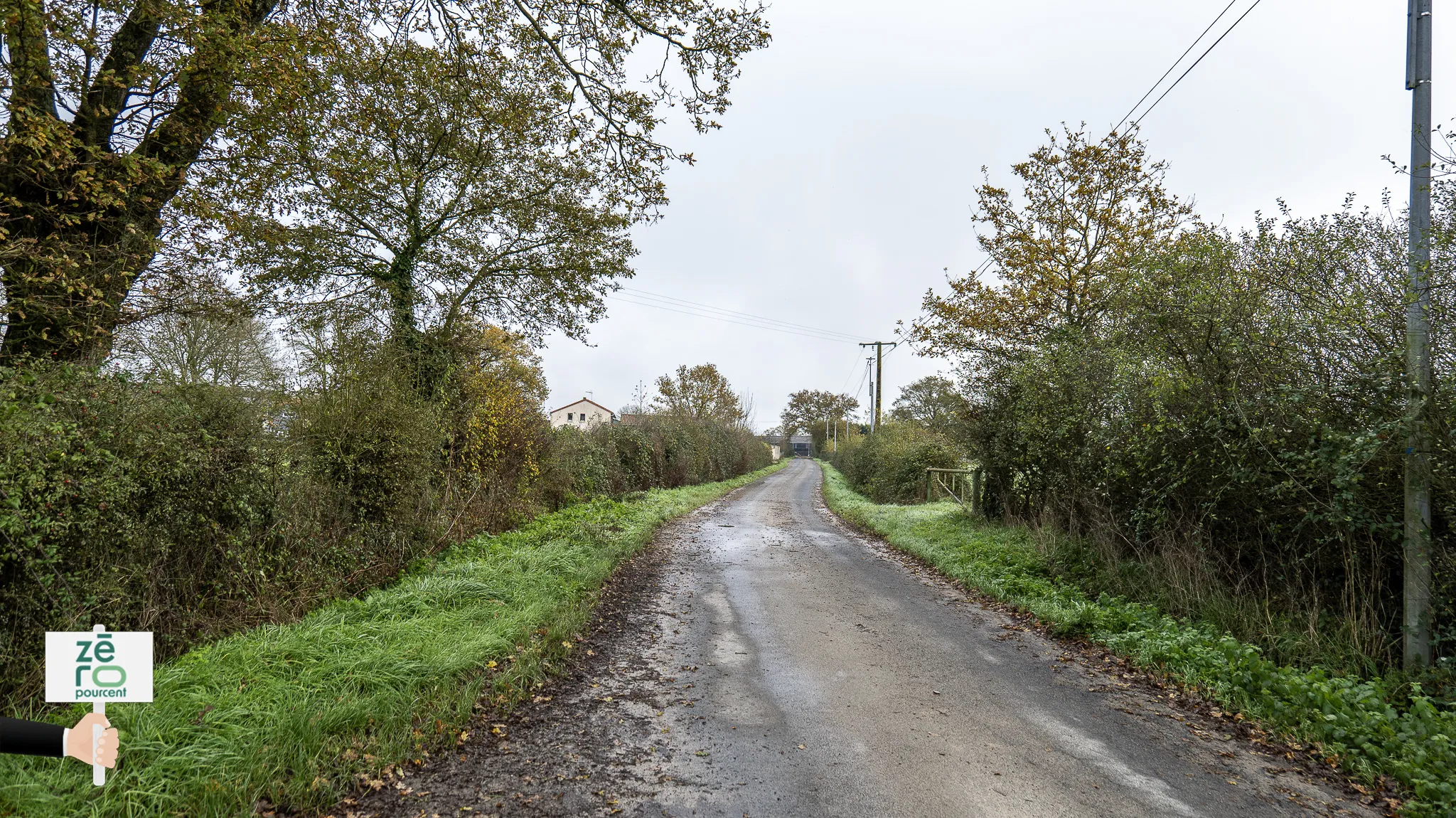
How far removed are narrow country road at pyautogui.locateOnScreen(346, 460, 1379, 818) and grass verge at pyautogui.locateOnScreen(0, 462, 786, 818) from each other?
29 cm

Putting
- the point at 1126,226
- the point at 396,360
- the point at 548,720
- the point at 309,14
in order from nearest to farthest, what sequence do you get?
the point at 548,720 < the point at 309,14 < the point at 396,360 < the point at 1126,226

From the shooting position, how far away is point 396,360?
29.7 ft

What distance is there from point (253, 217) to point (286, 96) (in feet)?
9.52

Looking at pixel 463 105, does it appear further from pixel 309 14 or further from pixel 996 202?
pixel 996 202

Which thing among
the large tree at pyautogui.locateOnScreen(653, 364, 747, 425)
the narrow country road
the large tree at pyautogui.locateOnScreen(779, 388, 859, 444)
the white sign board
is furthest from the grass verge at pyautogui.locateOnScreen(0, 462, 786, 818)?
the large tree at pyautogui.locateOnScreen(779, 388, 859, 444)

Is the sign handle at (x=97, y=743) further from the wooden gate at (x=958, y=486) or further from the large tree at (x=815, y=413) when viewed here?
the large tree at (x=815, y=413)

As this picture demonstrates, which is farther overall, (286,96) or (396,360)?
(396,360)

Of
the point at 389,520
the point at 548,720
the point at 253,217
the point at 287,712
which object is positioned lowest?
the point at 548,720

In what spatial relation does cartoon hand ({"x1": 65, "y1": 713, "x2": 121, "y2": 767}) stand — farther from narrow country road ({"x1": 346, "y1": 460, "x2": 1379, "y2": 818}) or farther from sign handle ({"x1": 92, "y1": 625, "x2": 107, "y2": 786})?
narrow country road ({"x1": 346, "y1": 460, "x2": 1379, "y2": 818})

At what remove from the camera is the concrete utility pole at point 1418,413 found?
4.70 m

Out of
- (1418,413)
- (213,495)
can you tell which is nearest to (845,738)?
(1418,413)

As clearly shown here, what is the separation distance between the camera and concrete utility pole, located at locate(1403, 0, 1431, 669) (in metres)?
4.70

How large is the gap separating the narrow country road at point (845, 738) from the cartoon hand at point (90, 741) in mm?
1118

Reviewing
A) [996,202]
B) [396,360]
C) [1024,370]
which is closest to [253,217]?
[396,360]
